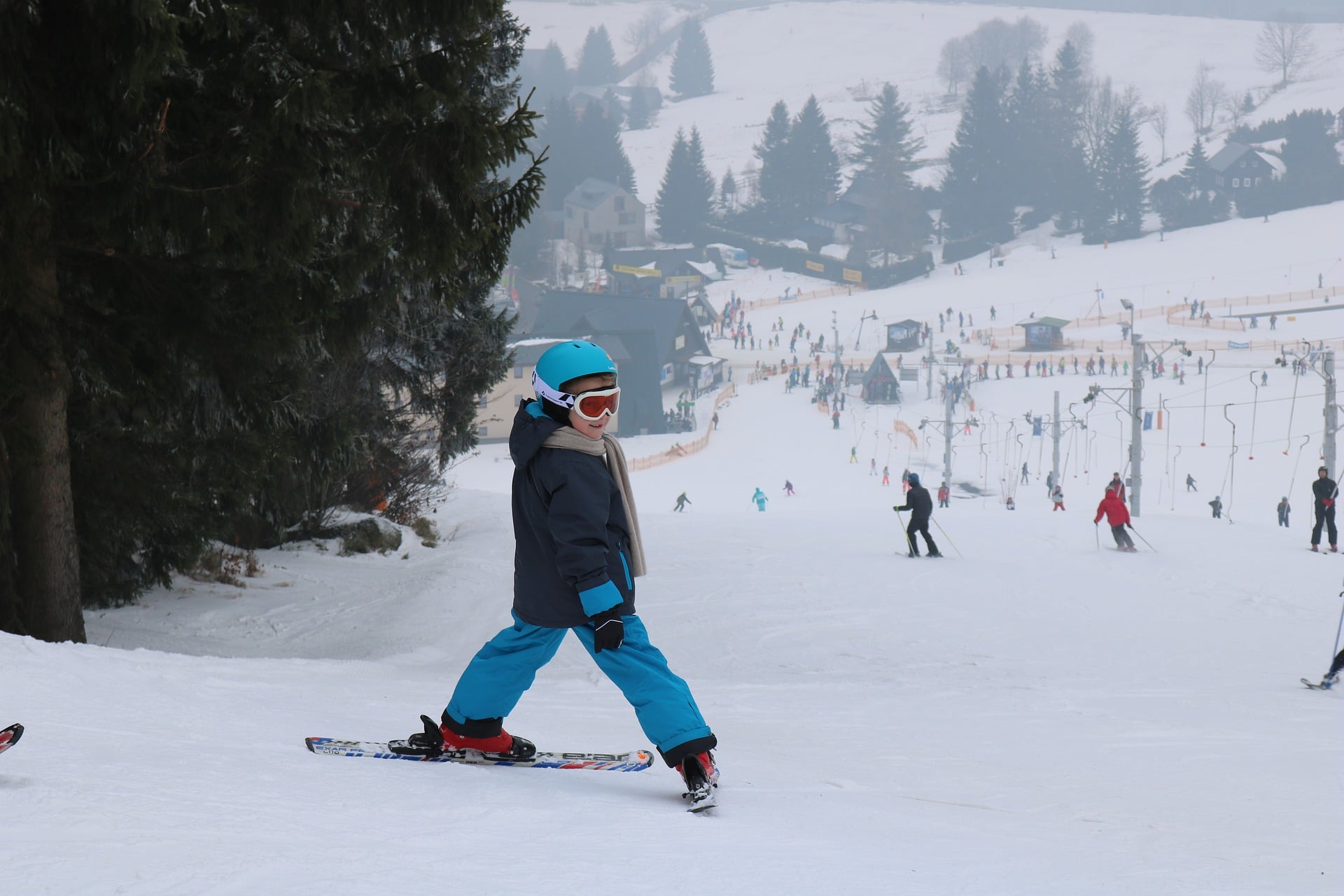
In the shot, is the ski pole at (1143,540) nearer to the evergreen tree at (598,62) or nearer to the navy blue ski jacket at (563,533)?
the navy blue ski jacket at (563,533)

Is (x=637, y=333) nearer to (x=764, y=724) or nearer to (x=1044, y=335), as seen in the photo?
(x=1044, y=335)

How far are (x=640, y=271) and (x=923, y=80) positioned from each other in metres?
98.4

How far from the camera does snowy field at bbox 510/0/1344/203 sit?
130625 millimetres

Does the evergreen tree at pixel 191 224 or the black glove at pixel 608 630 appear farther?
the evergreen tree at pixel 191 224

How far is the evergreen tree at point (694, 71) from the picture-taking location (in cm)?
17788

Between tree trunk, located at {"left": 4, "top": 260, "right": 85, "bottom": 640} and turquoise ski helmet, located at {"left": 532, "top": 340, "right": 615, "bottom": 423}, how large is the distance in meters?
3.07

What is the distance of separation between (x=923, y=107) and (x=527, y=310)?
301 feet

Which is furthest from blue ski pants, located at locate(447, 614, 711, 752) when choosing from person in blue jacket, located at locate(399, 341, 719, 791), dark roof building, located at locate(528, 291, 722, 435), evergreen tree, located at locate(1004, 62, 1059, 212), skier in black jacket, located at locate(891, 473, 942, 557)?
evergreen tree, located at locate(1004, 62, 1059, 212)

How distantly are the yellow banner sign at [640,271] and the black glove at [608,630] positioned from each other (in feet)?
286

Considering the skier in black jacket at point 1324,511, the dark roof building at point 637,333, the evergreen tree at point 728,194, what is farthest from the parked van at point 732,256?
the skier in black jacket at point 1324,511

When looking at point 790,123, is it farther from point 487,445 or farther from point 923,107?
point 487,445

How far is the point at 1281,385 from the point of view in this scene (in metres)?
46.2

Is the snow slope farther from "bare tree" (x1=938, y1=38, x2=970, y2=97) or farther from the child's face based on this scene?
"bare tree" (x1=938, y1=38, x2=970, y2=97)

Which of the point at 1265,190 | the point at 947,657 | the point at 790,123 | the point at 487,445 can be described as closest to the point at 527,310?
the point at 487,445
